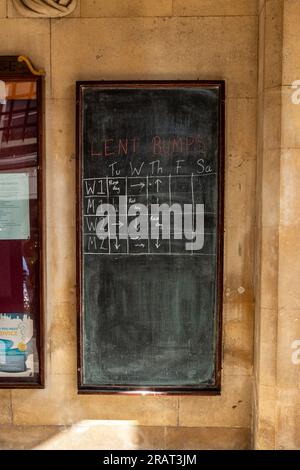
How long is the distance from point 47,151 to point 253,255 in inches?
79.6

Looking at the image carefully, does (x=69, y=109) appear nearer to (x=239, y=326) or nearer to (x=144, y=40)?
(x=144, y=40)

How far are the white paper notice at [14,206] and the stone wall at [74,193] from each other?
0.20 m

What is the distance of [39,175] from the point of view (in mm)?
3896

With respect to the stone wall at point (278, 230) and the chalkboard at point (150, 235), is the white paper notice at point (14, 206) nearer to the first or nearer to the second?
the chalkboard at point (150, 235)

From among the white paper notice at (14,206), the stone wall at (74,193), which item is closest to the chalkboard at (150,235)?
the stone wall at (74,193)

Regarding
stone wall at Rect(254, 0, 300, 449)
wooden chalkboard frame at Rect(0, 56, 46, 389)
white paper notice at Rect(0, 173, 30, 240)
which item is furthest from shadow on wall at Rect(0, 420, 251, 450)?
white paper notice at Rect(0, 173, 30, 240)

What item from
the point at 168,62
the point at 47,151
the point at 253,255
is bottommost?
the point at 253,255

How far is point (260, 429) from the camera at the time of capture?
3812 mm

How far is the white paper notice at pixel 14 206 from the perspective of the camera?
12.9ft
